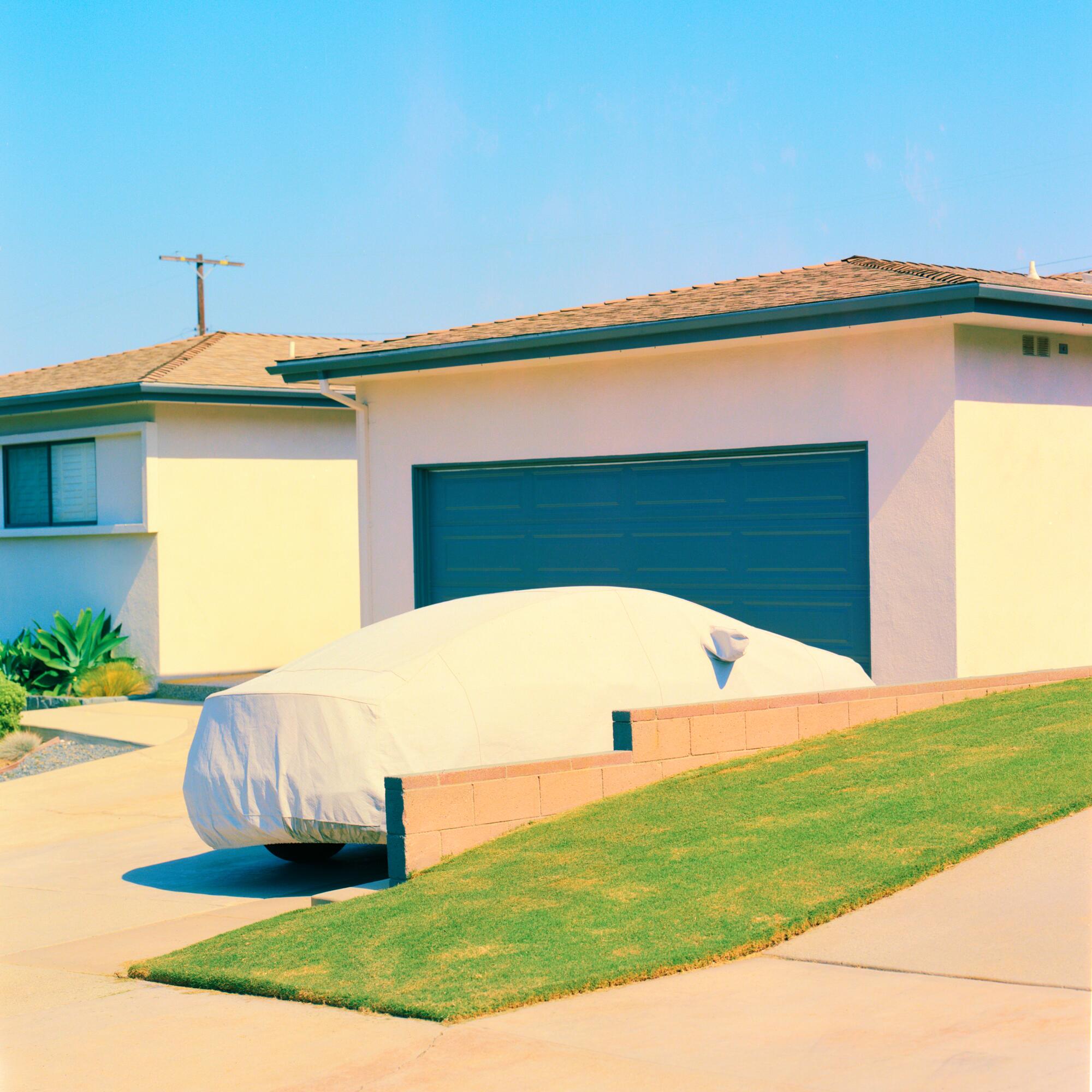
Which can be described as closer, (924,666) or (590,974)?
(590,974)

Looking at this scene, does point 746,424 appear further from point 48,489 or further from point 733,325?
point 48,489

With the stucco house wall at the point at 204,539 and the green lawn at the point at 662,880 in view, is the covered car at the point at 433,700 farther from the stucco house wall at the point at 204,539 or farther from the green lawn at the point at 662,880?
the stucco house wall at the point at 204,539

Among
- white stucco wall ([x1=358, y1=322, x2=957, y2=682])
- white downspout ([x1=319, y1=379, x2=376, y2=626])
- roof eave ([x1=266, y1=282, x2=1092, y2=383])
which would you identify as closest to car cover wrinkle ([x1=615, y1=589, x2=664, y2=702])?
white stucco wall ([x1=358, y1=322, x2=957, y2=682])

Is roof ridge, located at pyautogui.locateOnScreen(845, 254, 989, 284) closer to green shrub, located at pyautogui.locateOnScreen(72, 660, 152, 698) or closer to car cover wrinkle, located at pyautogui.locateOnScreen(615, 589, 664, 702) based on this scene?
car cover wrinkle, located at pyautogui.locateOnScreen(615, 589, 664, 702)

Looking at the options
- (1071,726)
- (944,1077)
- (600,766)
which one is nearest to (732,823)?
(600,766)

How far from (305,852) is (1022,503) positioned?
7216 millimetres

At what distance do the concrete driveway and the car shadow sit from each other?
0.95 m

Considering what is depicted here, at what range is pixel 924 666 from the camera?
12.5m

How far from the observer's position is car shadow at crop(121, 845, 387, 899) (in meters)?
8.89

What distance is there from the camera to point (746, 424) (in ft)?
44.8

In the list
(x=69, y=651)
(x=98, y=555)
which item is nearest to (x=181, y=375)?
(x=98, y=555)

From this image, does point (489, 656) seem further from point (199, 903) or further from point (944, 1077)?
point (944, 1077)

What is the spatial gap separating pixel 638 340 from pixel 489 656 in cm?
564

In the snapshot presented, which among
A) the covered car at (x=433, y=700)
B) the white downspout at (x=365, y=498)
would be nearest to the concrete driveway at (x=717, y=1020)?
the covered car at (x=433, y=700)
